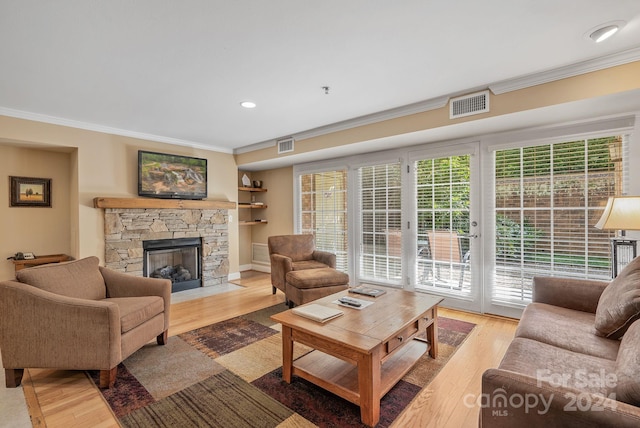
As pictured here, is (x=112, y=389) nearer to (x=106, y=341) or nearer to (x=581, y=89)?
(x=106, y=341)

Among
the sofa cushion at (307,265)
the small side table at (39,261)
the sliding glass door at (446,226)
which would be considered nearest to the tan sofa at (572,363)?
the sliding glass door at (446,226)

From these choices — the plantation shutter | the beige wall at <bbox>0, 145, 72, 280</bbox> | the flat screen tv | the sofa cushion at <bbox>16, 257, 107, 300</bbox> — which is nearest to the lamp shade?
the plantation shutter

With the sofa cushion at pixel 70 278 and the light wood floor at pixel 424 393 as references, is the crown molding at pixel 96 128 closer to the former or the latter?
the sofa cushion at pixel 70 278

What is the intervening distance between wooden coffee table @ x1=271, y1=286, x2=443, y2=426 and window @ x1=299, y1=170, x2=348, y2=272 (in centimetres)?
244

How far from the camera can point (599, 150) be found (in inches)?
114

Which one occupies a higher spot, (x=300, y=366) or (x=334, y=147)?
(x=334, y=147)

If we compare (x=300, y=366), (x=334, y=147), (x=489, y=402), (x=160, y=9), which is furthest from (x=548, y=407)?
(x=334, y=147)

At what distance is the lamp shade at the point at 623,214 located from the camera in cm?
207

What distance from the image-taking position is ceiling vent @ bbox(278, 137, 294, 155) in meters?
4.59

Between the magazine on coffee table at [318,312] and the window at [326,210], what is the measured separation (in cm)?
262

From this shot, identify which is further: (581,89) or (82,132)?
(82,132)

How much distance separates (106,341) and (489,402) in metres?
2.26

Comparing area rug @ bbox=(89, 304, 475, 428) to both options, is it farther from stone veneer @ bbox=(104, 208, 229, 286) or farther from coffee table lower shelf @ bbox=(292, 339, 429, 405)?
stone veneer @ bbox=(104, 208, 229, 286)

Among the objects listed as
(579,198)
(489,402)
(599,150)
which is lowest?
(489,402)
